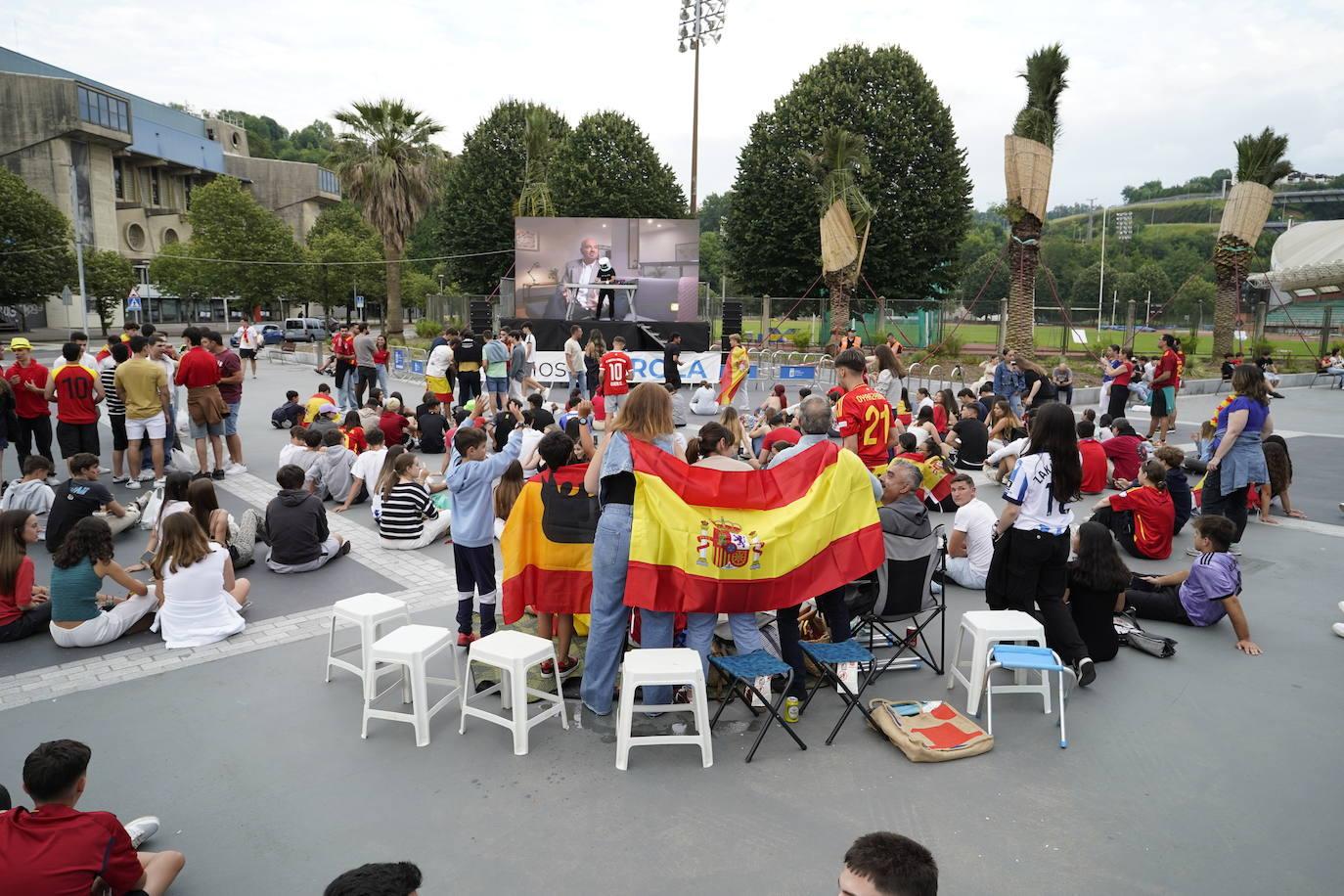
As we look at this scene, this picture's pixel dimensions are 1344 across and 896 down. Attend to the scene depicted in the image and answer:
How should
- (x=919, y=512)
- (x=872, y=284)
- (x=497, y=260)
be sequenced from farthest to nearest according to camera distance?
1. (x=497, y=260)
2. (x=872, y=284)
3. (x=919, y=512)

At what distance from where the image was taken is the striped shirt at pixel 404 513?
841 centimetres

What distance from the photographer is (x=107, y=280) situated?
44875 millimetres

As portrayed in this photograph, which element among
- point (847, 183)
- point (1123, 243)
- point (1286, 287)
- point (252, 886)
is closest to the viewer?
point (252, 886)

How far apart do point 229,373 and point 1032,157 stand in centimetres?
1948

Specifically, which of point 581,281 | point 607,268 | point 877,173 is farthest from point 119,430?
point 877,173

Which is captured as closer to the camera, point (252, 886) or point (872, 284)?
point (252, 886)

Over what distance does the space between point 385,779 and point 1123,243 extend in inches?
3991

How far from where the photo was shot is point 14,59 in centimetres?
5138

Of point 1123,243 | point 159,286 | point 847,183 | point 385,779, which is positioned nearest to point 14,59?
point 159,286

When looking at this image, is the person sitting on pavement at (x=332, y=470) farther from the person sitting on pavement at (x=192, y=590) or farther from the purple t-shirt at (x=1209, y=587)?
the purple t-shirt at (x=1209, y=587)

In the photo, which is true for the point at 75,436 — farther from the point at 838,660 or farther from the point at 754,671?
the point at 838,660

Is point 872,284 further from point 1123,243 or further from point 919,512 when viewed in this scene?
point 1123,243

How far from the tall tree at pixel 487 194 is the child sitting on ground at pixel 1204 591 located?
3529cm

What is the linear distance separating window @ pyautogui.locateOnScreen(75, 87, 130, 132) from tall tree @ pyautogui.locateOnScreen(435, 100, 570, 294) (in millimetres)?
25684
